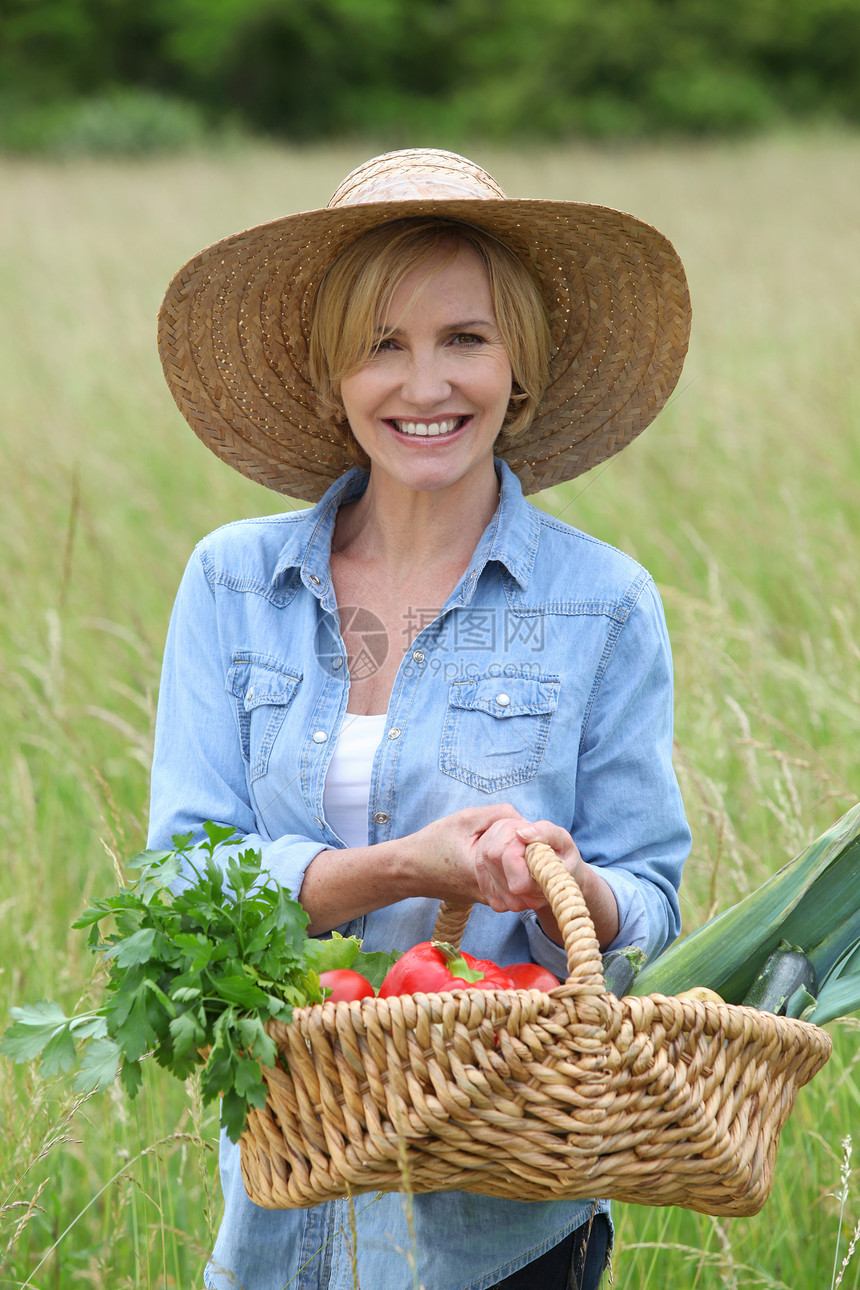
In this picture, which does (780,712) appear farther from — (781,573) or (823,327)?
(823,327)

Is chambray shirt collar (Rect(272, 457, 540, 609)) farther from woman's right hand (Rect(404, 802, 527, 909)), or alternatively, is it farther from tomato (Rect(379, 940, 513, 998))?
tomato (Rect(379, 940, 513, 998))

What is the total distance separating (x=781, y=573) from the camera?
12.2ft

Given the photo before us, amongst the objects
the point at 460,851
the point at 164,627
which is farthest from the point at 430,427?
the point at 164,627

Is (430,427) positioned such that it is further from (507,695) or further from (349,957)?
(349,957)

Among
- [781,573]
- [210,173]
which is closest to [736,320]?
[781,573]

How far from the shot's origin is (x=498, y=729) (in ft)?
5.17

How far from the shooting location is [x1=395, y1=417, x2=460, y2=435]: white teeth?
5.30 feet

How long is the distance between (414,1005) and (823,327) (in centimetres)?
539

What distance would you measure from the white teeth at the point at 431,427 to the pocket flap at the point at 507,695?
1.11 feet

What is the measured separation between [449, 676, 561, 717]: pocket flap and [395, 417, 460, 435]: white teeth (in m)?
0.34

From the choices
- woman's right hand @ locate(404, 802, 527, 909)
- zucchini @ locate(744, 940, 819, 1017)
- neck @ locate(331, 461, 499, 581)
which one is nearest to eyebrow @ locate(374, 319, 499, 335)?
neck @ locate(331, 461, 499, 581)

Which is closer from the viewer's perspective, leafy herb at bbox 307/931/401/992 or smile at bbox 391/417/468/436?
leafy herb at bbox 307/931/401/992

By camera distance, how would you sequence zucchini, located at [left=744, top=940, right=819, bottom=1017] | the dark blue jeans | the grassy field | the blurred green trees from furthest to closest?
the blurred green trees < the grassy field < the dark blue jeans < zucchini, located at [left=744, top=940, right=819, bottom=1017]

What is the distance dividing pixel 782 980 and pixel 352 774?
0.60 m
